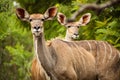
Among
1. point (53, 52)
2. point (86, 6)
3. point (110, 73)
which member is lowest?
point (110, 73)

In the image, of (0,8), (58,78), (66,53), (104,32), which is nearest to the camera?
(58,78)

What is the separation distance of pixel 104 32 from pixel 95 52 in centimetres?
166

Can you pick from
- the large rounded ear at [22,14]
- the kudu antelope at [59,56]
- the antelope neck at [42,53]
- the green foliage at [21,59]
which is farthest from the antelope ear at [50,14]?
the green foliage at [21,59]

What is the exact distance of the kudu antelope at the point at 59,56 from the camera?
19.4ft

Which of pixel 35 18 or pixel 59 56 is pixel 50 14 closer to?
pixel 35 18

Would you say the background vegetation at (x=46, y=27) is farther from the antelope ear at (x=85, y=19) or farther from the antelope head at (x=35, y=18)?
the antelope head at (x=35, y=18)

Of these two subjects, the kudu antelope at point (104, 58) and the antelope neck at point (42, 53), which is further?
the kudu antelope at point (104, 58)

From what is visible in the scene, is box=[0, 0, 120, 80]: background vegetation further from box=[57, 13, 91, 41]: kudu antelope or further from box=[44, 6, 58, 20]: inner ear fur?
box=[44, 6, 58, 20]: inner ear fur

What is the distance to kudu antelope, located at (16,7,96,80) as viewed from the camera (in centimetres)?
590

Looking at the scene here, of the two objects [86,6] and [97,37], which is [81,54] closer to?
[97,37]

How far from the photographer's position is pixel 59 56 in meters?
6.28

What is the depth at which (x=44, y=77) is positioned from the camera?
6070 millimetres

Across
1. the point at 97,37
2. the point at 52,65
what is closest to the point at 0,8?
the point at 97,37

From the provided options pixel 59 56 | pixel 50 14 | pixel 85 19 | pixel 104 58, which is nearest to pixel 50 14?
pixel 50 14
